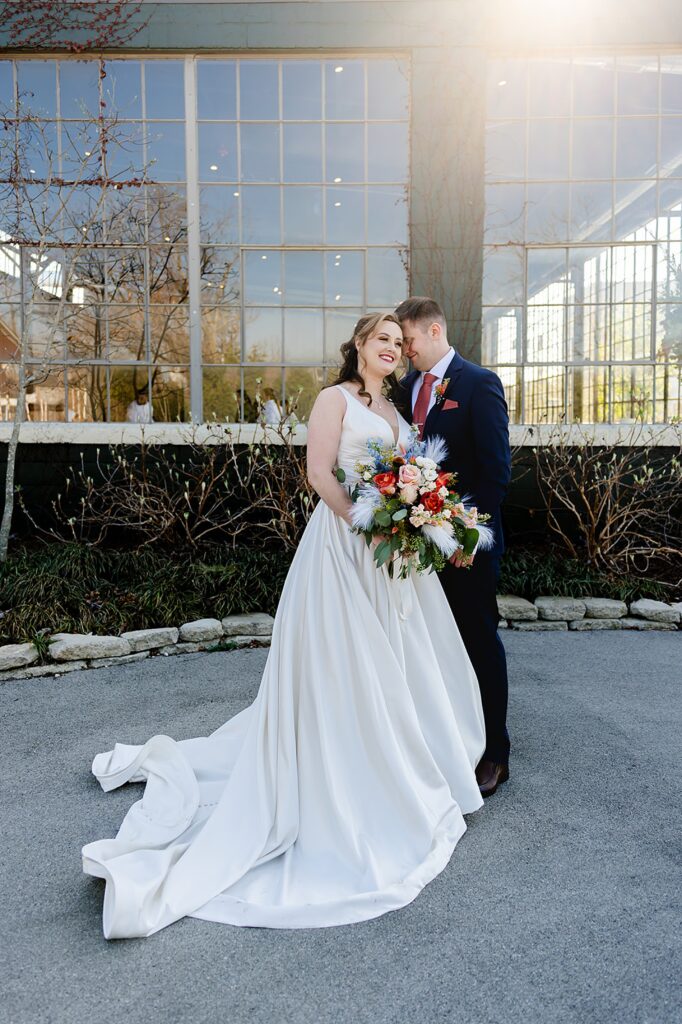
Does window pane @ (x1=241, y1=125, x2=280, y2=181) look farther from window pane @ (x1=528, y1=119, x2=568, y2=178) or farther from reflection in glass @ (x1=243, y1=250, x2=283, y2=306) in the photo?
window pane @ (x1=528, y1=119, x2=568, y2=178)

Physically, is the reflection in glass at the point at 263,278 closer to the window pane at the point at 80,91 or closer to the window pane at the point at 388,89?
the window pane at the point at 388,89

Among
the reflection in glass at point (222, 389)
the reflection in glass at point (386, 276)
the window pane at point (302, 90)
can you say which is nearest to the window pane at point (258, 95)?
the window pane at point (302, 90)

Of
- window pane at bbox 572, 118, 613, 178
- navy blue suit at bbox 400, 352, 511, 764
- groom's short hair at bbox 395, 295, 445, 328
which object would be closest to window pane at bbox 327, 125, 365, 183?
window pane at bbox 572, 118, 613, 178

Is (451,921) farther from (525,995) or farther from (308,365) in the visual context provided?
(308,365)

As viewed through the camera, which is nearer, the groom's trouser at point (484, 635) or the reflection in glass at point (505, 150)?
the groom's trouser at point (484, 635)

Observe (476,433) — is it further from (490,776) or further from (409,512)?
(490,776)

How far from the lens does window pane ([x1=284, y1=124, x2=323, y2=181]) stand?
7.39 m

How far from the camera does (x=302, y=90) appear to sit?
7.36 m

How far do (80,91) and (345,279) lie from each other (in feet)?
10.2

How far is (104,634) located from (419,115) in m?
5.52

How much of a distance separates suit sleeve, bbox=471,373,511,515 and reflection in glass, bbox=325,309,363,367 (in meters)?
4.42

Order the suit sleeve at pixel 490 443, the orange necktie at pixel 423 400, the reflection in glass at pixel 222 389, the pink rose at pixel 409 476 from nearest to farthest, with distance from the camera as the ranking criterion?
the pink rose at pixel 409 476, the suit sleeve at pixel 490 443, the orange necktie at pixel 423 400, the reflection in glass at pixel 222 389

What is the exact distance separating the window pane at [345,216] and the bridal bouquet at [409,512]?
16.8 feet

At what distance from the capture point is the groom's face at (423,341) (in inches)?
132
